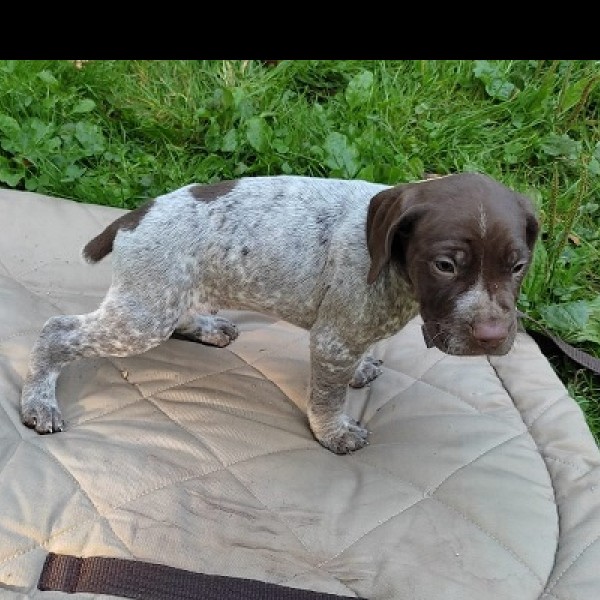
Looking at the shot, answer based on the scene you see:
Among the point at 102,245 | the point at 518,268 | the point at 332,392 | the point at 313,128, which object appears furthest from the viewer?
the point at 313,128

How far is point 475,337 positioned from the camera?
269 cm

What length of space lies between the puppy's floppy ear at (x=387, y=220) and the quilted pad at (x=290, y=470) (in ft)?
3.02

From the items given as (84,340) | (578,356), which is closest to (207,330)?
(84,340)

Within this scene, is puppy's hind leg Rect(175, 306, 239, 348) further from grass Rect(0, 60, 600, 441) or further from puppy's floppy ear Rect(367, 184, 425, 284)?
grass Rect(0, 60, 600, 441)

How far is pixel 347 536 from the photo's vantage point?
3.04 m

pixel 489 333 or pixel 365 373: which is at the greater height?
pixel 489 333

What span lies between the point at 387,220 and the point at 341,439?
1.08 metres

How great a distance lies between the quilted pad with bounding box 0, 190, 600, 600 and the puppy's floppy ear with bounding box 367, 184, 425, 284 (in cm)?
92

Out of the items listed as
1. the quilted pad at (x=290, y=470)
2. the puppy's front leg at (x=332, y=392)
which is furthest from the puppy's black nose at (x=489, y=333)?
the quilted pad at (x=290, y=470)

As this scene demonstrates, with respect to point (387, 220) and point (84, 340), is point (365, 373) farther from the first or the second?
point (84, 340)

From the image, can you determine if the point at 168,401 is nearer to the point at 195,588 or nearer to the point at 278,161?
the point at 195,588

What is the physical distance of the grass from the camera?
5133 mm

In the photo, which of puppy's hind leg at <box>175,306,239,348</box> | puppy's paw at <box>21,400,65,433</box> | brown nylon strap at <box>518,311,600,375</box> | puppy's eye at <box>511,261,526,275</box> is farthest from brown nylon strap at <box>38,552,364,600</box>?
brown nylon strap at <box>518,311,600,375</box>
